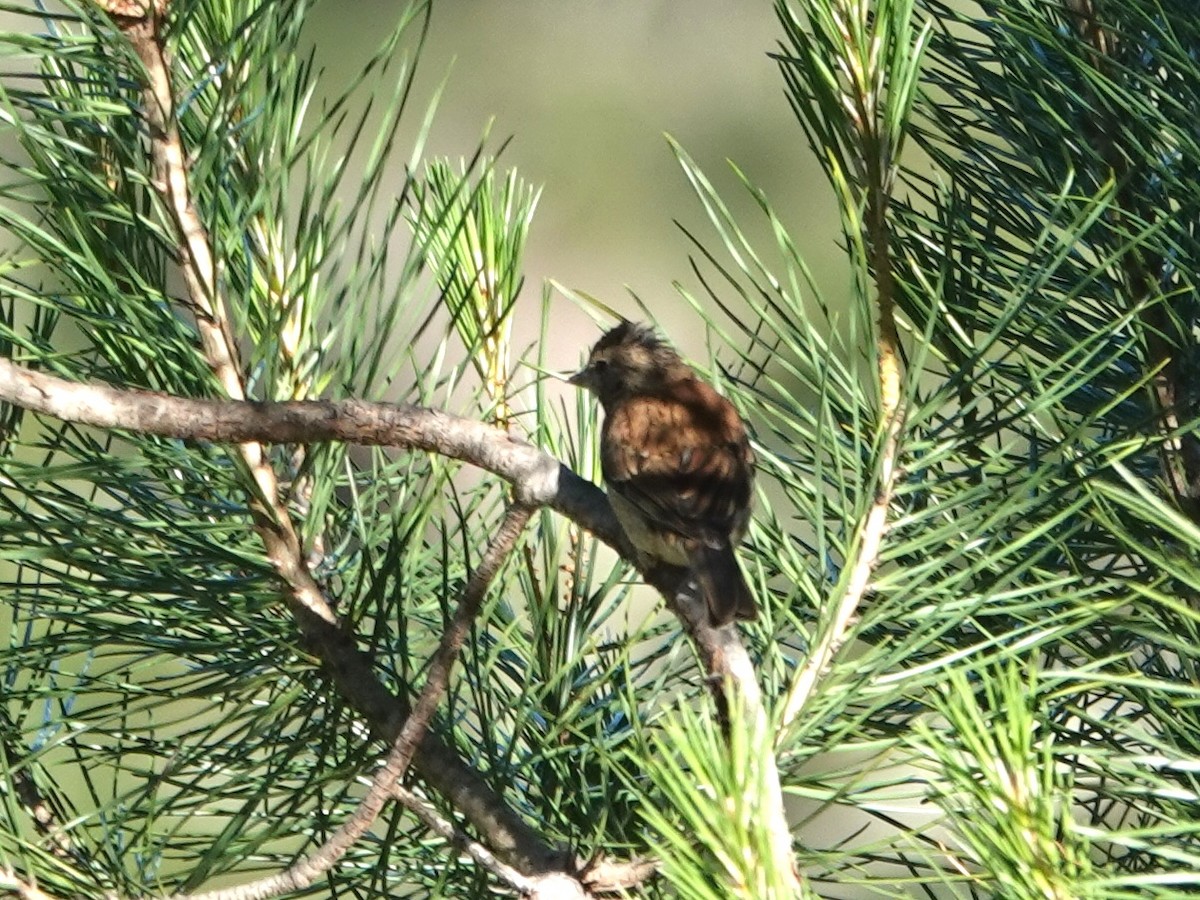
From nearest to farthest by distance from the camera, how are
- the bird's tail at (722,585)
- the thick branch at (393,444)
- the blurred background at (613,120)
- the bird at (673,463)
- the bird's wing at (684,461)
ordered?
the thick branch at (393,444) < the bird's tail at (722,585) < the bird at (673,463) < the bird's wing at (684,461) < the blurred background at (613,120)

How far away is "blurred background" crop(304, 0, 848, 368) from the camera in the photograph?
8078mm

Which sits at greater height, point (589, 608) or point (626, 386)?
point (626, 386)

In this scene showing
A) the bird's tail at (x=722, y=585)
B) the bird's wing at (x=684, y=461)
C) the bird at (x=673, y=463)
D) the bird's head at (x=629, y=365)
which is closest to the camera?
the bird's tail at (x=722, y=585)

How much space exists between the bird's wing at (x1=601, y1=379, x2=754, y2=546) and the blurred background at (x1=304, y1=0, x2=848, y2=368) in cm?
563

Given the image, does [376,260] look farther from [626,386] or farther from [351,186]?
[351,186]

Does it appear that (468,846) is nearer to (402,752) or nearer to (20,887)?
(402,752)

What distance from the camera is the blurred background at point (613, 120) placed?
8.08 meters

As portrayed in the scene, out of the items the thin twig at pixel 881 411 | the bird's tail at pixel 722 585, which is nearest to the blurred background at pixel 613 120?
the bird's tail at pixel 722 585

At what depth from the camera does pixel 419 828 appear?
39.3 inches

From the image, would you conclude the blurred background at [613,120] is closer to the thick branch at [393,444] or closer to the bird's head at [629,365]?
the bird's head at [629,365]

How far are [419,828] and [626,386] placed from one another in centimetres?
85

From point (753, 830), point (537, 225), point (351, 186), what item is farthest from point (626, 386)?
point (537, 225)

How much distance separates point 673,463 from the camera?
4.75 ft

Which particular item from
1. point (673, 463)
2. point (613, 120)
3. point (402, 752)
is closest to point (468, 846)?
point (402, 752)
